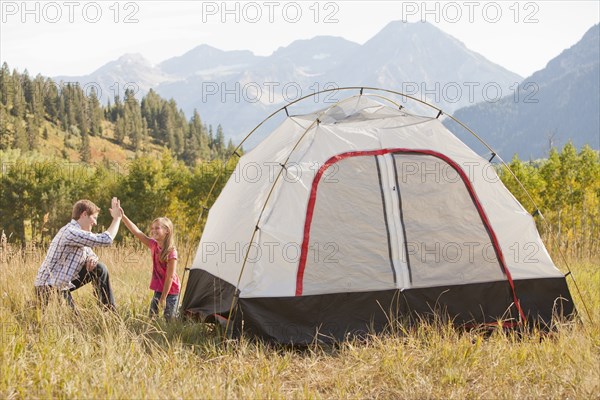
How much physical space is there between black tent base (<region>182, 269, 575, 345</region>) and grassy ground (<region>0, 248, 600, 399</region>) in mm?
158

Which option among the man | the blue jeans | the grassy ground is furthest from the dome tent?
the man

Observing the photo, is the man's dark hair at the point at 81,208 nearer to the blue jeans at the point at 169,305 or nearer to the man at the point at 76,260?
the man at the point at 76,260

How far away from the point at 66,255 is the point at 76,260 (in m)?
0.11

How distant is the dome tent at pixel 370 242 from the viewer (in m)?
5.53

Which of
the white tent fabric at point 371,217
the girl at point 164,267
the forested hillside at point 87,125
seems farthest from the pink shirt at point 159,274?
the forested hillside at point 87,125

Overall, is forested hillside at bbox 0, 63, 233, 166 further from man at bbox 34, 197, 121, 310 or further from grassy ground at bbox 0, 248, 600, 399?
grassy ground at bbox 0, 248, 600, 399

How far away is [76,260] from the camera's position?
619cm

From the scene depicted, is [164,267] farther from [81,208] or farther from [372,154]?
[372,154]

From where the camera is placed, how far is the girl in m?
6.14

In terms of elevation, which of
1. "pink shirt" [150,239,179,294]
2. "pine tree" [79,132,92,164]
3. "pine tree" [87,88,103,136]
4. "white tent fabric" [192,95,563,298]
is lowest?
"pine tree" [79,132,92,164]

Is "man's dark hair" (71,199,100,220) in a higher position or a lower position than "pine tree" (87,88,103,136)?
lower

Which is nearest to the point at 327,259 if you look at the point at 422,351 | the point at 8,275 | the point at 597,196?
the point at 422,351

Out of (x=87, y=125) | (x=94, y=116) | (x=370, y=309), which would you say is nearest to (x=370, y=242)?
(x=370, y=309)

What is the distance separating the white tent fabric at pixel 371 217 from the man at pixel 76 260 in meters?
1.13
